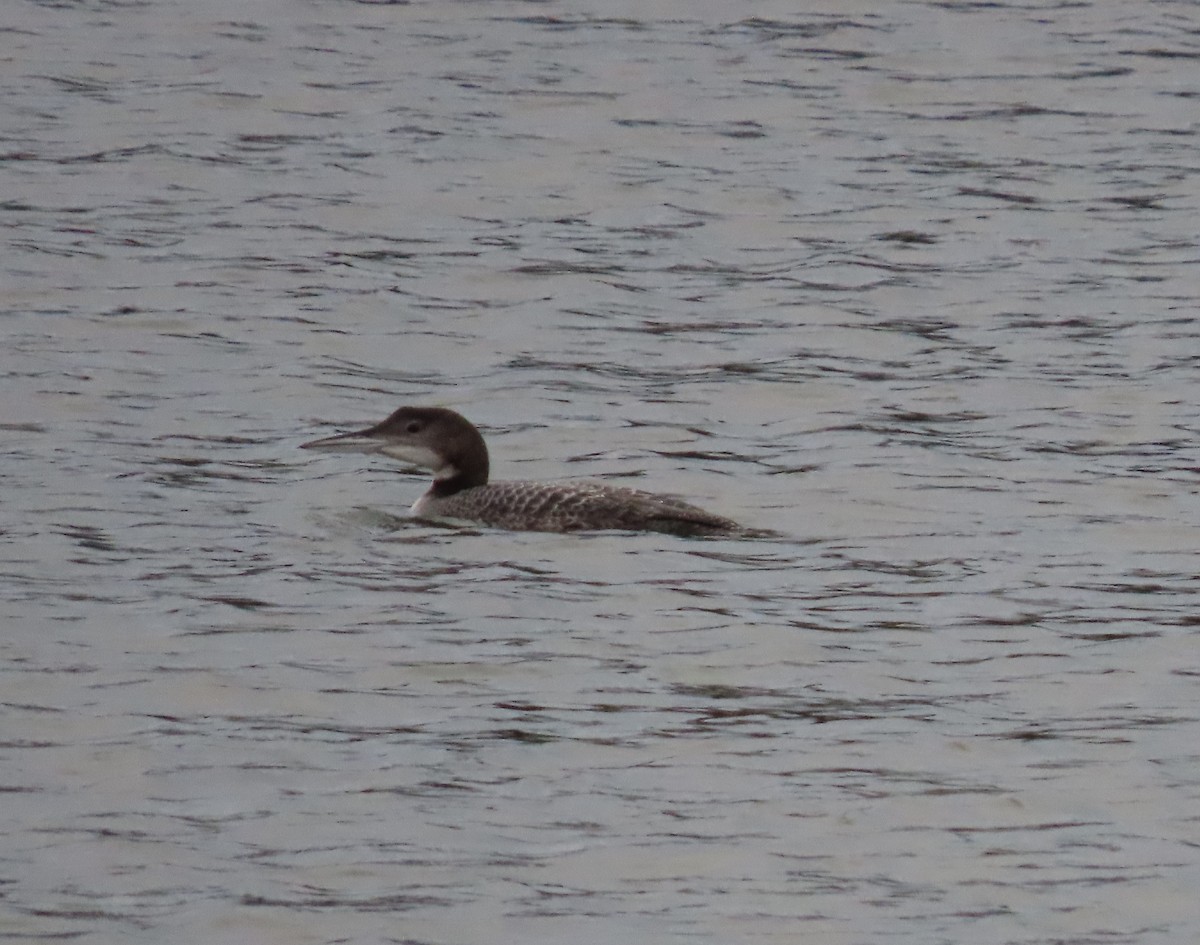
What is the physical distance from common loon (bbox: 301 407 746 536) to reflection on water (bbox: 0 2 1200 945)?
141 mm

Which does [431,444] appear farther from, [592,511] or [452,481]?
[592,511]

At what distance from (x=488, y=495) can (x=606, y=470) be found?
1.18 metres

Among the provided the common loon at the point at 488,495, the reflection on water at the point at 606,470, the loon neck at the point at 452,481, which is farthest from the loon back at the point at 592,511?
the loon neck at the point at 452,481

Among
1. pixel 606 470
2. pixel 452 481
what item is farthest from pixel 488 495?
pixel 606 470

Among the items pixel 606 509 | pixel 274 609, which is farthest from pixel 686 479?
pixel 274 609

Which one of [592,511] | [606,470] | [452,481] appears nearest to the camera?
[592,511]

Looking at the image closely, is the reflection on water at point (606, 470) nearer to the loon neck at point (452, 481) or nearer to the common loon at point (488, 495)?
the common loon at point (488, 495)

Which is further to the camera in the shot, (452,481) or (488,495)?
(452,481)

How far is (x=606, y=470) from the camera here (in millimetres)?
12266

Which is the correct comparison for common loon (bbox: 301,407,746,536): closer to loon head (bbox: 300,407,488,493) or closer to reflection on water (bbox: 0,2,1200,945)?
loon head (bbox: 300,407,488,493)

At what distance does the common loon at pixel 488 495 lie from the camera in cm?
1079

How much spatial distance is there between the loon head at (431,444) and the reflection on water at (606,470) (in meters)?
0.29

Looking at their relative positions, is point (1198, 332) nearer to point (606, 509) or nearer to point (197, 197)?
point (606, 509)

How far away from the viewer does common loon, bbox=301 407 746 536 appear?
10789 millimetres
